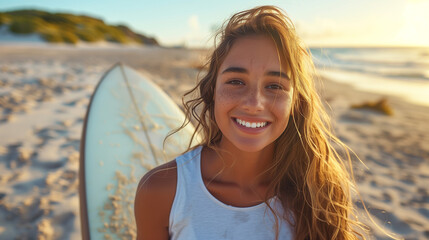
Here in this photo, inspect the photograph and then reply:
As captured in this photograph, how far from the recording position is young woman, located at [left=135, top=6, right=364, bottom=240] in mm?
1001

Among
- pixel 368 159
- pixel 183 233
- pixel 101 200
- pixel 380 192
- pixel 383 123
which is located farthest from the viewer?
pixel 383 123

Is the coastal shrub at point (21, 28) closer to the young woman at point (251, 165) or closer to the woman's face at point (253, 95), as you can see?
the young woman at point (251, 165)

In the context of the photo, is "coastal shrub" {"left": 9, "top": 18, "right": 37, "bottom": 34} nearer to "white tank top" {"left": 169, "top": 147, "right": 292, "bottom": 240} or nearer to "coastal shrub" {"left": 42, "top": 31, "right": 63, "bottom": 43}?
"coastal shrub" {"left": 42, "top": 31, "right": 63, "bottom": 43}

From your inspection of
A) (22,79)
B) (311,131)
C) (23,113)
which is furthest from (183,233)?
(22,79)

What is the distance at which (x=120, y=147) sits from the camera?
2295 mm

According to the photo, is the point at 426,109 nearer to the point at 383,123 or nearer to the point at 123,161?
the point at 383,123

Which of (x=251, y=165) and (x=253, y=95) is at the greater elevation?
(x=253, y=95)

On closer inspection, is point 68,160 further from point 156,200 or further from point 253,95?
point 253,95

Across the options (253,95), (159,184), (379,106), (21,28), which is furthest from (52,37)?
(253,95)

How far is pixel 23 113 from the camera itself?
12.1 feet

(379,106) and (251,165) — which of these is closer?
(251,165)

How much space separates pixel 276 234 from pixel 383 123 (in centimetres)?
477

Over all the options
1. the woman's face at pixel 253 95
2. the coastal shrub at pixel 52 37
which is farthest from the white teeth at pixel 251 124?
the coastal shrub at pixel 52 37

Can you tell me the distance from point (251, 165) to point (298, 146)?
0.86 ft
